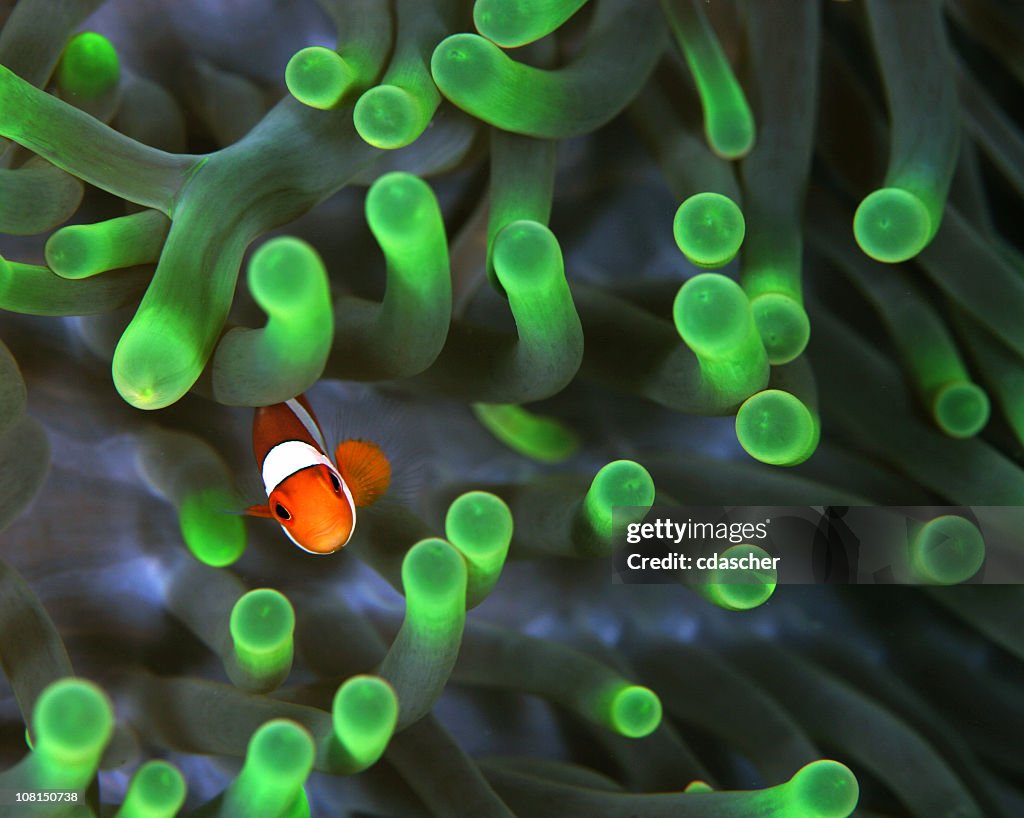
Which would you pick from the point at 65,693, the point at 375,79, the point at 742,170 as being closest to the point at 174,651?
the point at 65,693

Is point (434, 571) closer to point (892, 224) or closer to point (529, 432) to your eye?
point (529, 432)

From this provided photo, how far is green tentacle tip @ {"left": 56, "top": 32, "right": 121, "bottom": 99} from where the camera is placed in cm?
80

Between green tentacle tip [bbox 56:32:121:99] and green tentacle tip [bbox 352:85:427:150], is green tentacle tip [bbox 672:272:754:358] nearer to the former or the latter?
green tentacle tip [bbox 352:85:427:150]

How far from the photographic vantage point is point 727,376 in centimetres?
68

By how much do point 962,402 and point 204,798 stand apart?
0.74 meters

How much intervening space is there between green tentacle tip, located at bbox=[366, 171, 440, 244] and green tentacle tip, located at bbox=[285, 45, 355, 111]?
0.18 meters

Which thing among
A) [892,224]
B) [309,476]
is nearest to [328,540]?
[309,476]

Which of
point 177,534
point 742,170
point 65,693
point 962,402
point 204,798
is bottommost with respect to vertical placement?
point 204,798

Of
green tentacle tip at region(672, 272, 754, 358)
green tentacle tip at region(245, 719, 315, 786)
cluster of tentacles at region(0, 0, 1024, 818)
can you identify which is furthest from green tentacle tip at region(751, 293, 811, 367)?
green tentacle tip at region(245, 719, 315, 786)

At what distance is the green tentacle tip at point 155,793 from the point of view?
1.79 ft

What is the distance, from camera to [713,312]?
619 millimetres

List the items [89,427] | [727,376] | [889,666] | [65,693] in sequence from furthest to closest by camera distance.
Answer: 1. [889,666]
2. [89,427]
3. [727,376]
4. [65,693]

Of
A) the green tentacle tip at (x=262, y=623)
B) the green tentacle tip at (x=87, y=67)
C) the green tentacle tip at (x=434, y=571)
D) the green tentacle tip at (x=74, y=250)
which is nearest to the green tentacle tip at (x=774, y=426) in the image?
the green tentacle tip at (x=434, y=571)

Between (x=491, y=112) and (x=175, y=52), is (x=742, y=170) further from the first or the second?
(x=175, y=52)
